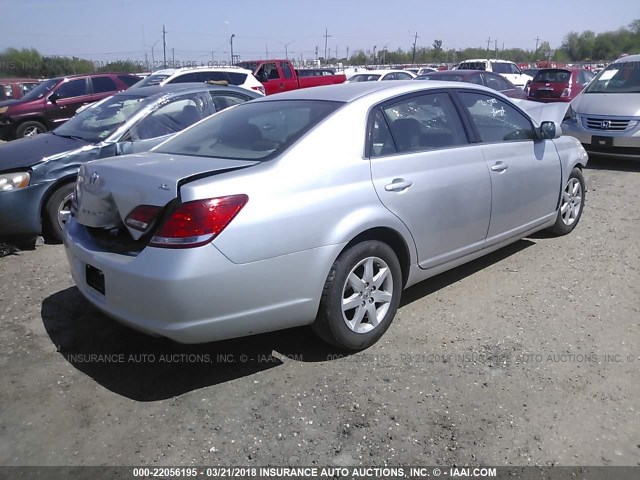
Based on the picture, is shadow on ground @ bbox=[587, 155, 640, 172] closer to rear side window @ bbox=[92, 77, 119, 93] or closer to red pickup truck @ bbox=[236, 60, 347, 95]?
red pickup truck @ bbox=[236, 60, 347, 95]

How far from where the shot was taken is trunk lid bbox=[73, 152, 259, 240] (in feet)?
9.57

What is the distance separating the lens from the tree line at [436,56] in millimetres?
35688

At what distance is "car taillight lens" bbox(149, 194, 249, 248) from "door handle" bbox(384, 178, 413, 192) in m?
1.11

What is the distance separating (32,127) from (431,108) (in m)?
12.8

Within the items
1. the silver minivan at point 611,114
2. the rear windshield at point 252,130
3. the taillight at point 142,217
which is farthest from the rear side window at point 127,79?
the taillight at point 142,217

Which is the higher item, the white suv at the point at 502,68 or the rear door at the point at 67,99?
the white suv at the point at 502,68

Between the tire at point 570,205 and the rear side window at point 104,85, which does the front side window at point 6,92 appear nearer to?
the rear side window at point 104,85

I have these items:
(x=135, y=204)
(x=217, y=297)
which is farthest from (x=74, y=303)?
(x=217, y=297)

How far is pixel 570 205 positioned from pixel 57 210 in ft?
16.8

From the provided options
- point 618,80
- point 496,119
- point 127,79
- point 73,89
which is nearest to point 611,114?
point 618,80

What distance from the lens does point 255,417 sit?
291 centimetres

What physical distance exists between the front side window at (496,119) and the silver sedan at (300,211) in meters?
0.02

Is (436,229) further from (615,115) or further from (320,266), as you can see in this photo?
(615,115)

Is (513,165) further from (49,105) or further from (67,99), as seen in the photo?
(49,105)
